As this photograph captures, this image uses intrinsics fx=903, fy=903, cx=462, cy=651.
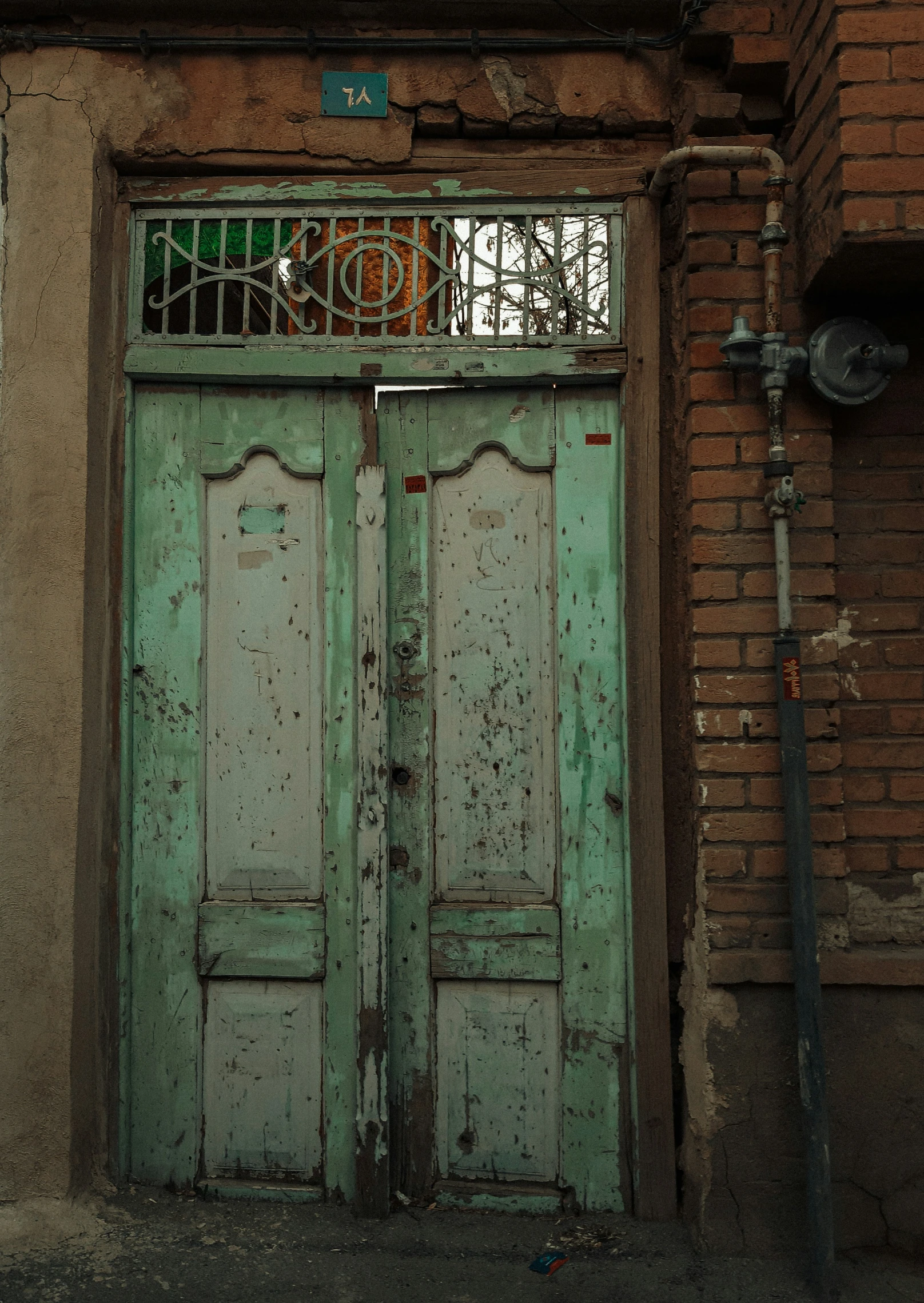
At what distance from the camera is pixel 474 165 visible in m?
2.77

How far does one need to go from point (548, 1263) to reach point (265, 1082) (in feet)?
3.08

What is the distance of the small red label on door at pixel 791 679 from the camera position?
2354 millimetres

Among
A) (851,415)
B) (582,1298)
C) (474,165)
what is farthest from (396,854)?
(474,165)

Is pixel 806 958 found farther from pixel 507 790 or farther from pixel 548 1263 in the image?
pixel 548 1263

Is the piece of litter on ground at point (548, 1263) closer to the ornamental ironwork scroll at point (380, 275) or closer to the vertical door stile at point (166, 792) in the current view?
the vertical door stile at point (166, 792)

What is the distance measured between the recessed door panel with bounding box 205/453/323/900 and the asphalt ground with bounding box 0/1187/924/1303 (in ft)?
2.99

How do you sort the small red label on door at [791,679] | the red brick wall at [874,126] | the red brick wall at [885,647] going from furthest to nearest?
the red brick wall at [885,647], the small red label on door at [791,679], the red brick wall at [874,126]

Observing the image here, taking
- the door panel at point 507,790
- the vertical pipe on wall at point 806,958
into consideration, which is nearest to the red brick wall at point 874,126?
the door panel at point 507,790

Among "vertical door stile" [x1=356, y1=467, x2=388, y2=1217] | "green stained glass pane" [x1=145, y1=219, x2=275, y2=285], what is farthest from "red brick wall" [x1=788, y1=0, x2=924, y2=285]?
"green stained glass pane" [x1=145, y1=219, x2=275, y2=285]

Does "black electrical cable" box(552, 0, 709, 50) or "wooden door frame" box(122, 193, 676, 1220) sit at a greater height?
"black electrical cable" box(552, 0, 709, 50)

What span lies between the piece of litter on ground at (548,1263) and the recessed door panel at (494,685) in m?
Result: 0.93

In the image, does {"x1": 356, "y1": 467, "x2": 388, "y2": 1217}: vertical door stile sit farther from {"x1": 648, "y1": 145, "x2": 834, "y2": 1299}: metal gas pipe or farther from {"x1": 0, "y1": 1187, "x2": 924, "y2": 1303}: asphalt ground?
{"x1": 648, "y1": 145, "x2": 834, "y2": 1299}: metal gas pipe

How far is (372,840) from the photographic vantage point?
8.80ft

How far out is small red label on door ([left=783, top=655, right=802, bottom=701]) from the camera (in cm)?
235
